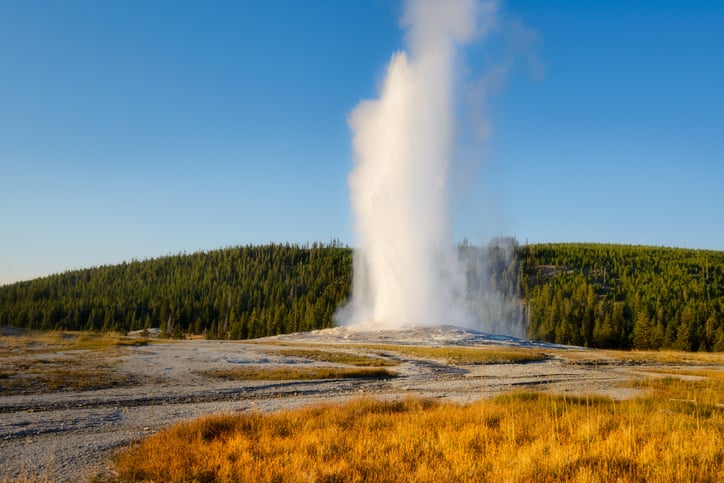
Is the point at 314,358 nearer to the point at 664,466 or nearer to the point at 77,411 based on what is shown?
the point at 77,411

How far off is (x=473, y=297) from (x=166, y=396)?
92517 millimetres

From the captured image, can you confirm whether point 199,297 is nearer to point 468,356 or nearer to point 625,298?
point 625,298

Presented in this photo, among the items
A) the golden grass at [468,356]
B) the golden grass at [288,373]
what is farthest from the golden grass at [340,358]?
the golden grass at [288,373]

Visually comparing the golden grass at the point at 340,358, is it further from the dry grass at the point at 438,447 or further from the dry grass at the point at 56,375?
the dry grass at the point at 438,447

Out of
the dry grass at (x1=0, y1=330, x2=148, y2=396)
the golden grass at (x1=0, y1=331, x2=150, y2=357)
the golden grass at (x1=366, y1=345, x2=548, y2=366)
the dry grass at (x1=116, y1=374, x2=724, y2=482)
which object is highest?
the dry grass at (x1=116, y1=374, x2=724, y2=482)

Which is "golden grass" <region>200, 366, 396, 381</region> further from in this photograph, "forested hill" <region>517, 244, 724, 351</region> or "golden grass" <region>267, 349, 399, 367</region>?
"forested hill" <region>517, 244, 724, 351</region>

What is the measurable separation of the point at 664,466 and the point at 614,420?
4.30 meters

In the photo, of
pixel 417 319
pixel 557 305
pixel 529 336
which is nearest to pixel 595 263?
pixel 557 305

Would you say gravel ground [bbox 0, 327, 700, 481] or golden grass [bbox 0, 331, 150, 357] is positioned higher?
gravel ground [bbox 0, 327, 700, 481]

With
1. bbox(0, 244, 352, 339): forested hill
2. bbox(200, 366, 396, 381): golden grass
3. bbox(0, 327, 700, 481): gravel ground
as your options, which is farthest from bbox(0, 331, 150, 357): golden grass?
bbox(0, 244, 352, 339): forested hill

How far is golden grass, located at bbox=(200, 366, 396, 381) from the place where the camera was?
27266 millimetres

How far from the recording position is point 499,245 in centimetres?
19200

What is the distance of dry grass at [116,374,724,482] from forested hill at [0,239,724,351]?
8194 centimetres

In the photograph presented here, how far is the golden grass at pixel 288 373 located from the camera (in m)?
27.3
